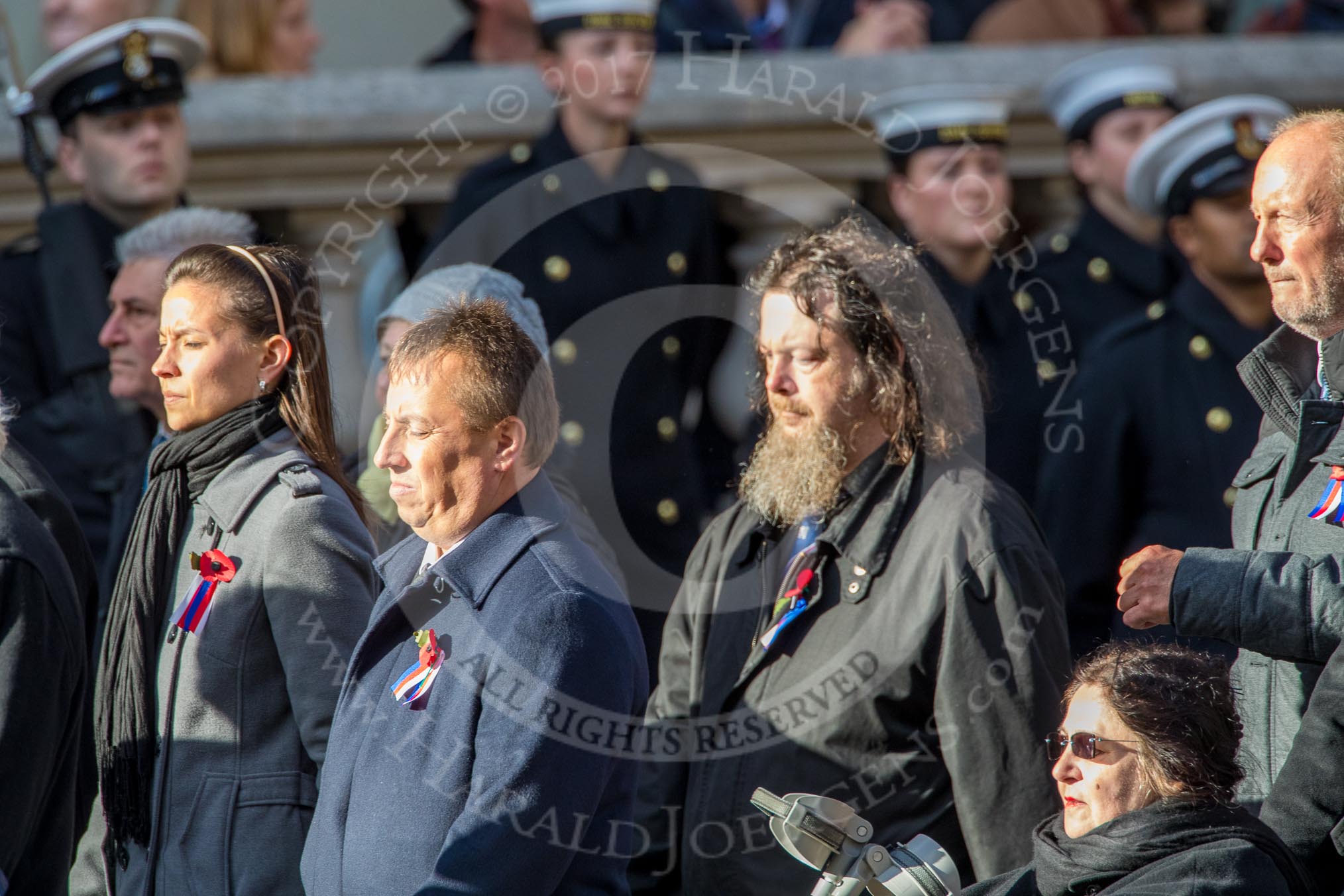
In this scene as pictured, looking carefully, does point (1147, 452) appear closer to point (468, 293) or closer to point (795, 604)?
point (795, 604)

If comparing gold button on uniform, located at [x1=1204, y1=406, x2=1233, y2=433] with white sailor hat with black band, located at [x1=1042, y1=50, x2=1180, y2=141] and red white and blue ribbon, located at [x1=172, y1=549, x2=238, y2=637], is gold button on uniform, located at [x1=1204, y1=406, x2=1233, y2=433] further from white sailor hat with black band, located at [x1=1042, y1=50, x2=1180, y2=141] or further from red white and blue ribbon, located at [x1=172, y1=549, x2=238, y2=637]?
red white and blue ribbon, located at [x1=172, y1=549, x2=238, y2=637]

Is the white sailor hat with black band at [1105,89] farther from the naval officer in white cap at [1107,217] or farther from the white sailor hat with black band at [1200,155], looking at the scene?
the white sailor hat with black band at [1200,155]

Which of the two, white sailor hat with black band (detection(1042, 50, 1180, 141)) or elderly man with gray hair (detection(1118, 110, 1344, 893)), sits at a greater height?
white sailor hat with black band (detection(1042, 50, 1180, 141))

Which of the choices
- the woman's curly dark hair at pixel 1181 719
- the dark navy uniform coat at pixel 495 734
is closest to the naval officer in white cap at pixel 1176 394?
the woman's curly dark hair at pixel 1181 719

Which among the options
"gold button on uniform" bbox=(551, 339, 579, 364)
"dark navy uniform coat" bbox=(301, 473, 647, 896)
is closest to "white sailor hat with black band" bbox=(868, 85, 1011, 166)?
"gold button on uniform" bbox=(551, 339, 579, 364)

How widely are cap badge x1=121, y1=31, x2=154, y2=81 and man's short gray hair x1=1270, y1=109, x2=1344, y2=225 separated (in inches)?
125

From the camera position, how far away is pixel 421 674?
116 inches

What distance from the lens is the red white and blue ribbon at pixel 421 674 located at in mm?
2934

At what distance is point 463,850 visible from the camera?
277 cm

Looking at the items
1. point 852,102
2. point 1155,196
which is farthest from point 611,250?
point 1155,196

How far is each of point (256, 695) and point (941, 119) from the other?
2.99m

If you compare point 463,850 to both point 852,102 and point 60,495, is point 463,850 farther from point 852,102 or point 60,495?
point 852,102

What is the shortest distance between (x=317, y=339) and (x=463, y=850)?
3.64 ft

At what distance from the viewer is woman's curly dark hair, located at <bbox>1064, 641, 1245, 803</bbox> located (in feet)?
9.16
